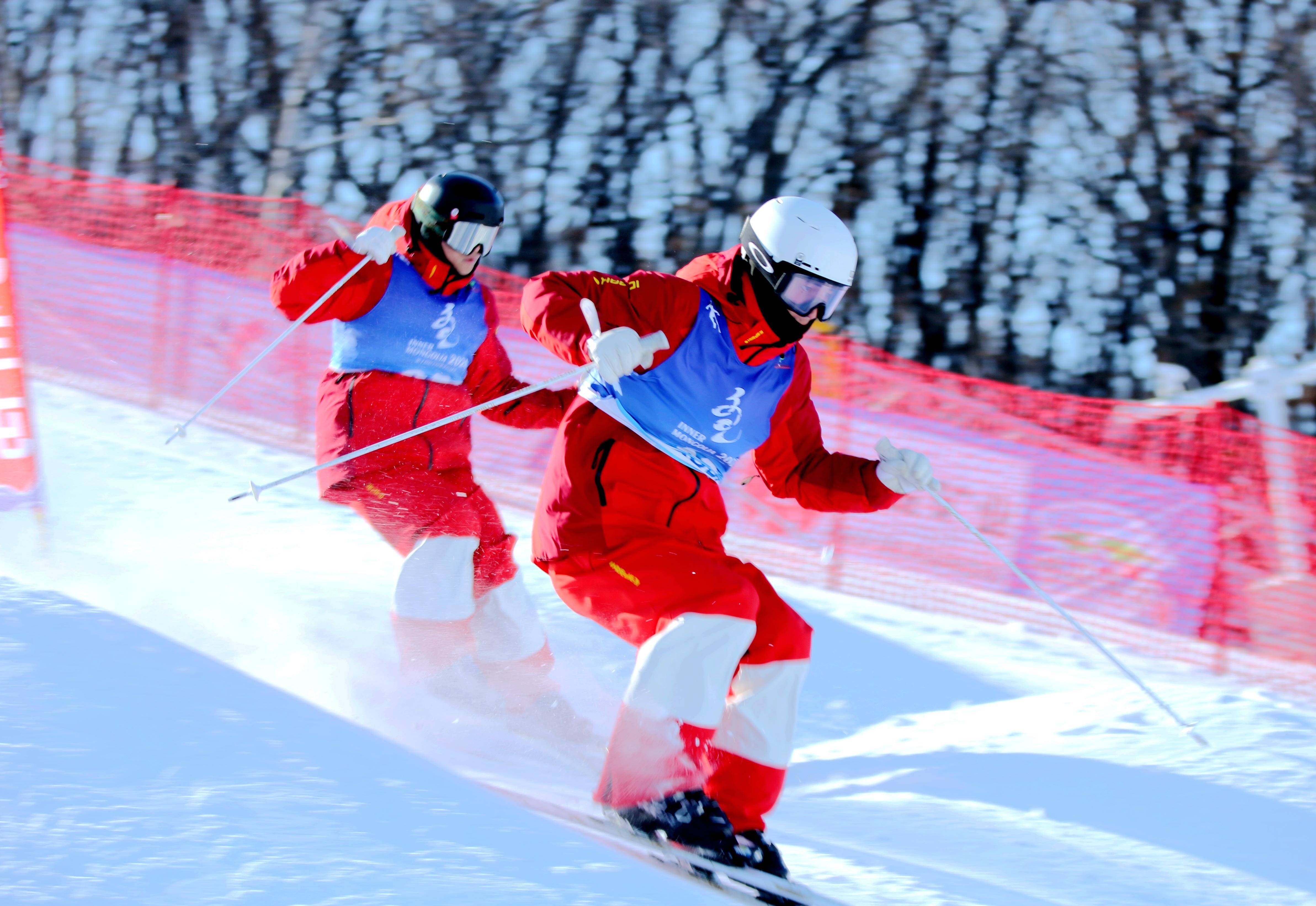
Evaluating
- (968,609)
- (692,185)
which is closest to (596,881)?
(968,609)

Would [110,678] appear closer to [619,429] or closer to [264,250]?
[619,429]

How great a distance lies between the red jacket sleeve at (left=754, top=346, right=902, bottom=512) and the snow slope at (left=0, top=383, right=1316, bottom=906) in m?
0.91

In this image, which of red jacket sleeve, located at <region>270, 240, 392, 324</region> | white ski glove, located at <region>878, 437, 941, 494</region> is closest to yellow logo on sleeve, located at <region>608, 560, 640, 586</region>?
white ski glove, located at <region>878, 437, 941, 494</region>

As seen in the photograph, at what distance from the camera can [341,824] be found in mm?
2209

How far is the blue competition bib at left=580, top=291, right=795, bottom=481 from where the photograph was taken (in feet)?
8.84

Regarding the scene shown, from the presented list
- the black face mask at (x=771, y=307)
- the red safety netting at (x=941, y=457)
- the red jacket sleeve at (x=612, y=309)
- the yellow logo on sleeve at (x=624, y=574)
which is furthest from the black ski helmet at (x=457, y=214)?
the red safety netting at (x=941, y=457)

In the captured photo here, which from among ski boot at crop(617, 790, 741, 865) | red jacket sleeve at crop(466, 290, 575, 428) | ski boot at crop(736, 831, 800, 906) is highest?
red jacket sleeve at crop(466, 290, 575, 428)

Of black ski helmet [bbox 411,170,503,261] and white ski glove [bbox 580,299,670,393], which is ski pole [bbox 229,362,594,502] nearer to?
white ski glove [bbox 580,299,670,393]

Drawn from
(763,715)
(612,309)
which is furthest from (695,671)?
(612,309)

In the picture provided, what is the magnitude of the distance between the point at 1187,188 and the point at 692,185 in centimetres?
432

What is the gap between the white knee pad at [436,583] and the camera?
11.4 ft

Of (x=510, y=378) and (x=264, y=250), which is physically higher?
(x=510, y=378)

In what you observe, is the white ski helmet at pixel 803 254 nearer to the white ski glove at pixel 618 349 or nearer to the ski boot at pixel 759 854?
the white ski glove at pixel 618 349

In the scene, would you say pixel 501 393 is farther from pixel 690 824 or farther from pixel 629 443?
pixel 690 824
